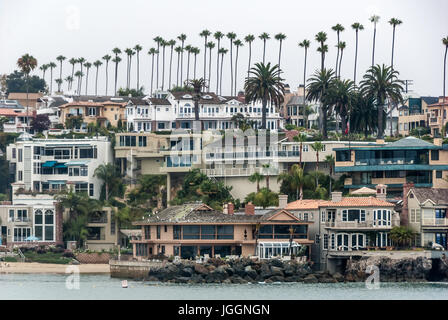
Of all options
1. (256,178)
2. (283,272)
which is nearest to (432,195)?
(283,272)

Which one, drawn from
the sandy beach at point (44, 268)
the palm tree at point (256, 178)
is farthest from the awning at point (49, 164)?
the palm tree at point (256, 178)

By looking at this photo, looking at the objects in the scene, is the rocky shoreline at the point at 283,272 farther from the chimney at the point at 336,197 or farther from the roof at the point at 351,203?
the chimney at the point at 336,197

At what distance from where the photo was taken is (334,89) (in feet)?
482

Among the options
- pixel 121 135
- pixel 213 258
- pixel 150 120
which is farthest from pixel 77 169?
pixel 213 258

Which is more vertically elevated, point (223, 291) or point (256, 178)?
point (256, 178)

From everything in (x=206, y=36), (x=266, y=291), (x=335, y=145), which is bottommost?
(x=266, y=291)

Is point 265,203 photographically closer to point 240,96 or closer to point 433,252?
point 433,252

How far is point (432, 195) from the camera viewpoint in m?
116

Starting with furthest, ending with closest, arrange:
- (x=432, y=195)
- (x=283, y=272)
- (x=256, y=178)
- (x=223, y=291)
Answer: (x=256, y=178) → (x=432, y=195) → (x=283, y=272) → (x=223, y=291)

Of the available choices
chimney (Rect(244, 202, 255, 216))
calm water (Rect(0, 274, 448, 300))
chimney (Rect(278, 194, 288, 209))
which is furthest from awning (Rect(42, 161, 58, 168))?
chimney (Rect(278, 194, 288, 209))

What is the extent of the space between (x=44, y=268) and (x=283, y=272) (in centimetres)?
2712

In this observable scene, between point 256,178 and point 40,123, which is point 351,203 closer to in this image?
point 256,178

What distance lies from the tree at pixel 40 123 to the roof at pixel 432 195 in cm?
6273

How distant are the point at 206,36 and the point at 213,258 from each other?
69.0m
